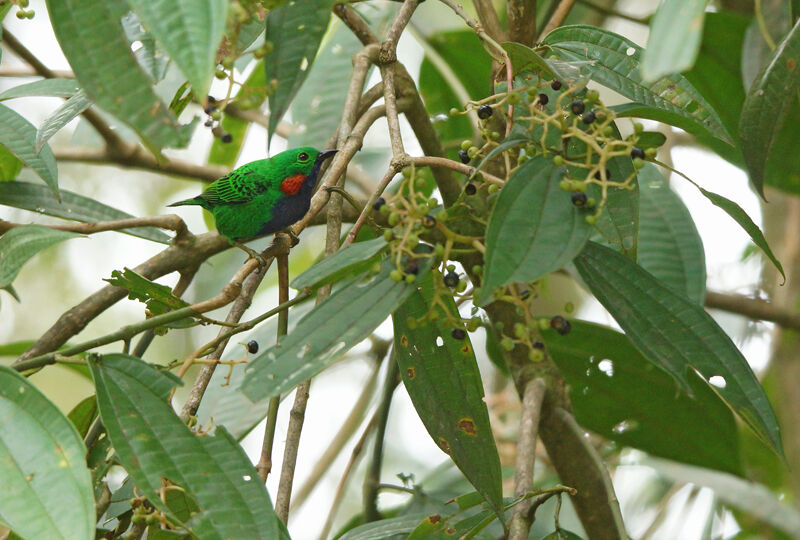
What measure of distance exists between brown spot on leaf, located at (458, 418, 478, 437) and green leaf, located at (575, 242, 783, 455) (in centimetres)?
29

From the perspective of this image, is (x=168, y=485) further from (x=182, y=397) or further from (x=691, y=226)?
(x=182, y=397)

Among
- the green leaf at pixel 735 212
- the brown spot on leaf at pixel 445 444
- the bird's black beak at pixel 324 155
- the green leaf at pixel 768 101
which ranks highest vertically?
the bird's black beak at pixel 324 155

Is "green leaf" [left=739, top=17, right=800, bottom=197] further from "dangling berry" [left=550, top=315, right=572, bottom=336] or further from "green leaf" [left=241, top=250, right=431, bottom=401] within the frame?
"green leaf" [left=241, top=250, right=431, bottom=401]

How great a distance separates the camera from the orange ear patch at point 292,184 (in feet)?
7.55

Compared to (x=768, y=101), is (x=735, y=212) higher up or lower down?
lower down

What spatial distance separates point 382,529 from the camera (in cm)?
156

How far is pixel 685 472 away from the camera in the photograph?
7.64 feet

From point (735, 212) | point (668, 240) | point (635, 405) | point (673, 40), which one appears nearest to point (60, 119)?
point (673, 40)

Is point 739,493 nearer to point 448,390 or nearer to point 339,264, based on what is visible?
point 448,390

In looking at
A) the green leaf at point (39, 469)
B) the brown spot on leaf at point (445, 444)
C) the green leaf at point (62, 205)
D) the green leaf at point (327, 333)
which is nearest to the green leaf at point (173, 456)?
the green leaf at point (39, 469)

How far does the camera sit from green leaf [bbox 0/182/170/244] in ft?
6.40

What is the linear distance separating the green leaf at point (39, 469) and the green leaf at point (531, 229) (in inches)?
20.3

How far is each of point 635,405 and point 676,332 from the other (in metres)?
Answer: 1.15

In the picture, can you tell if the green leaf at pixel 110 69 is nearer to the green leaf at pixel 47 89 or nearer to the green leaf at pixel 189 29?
the green leaf at pixel 189 29
